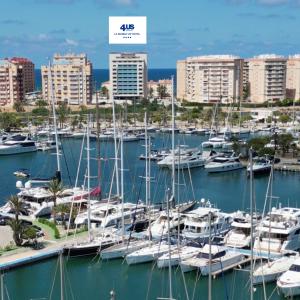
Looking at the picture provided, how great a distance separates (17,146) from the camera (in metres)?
50.8

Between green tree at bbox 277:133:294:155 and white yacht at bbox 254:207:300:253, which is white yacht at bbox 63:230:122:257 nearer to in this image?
white yacht at bbox 254:207:300:253

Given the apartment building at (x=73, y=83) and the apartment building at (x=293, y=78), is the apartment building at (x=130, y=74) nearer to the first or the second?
the apartment building at (x=73, y=83)

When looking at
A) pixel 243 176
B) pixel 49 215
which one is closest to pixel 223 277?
pixel 49 215

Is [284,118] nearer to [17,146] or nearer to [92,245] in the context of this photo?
[17,146]

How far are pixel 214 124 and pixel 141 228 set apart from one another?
40.1 metres

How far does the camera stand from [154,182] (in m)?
36.0

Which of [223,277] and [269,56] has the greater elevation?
[269,56]

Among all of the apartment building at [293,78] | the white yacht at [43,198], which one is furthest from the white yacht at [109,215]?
the apartment building at [293,78]

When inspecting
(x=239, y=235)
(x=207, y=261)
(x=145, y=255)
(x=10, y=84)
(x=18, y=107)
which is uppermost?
(x=10, y=84)

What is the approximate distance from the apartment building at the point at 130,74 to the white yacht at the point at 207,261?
75.2m

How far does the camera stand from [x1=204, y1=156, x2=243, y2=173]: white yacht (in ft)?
136

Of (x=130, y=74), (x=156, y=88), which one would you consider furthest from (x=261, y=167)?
(x=156, y=88)

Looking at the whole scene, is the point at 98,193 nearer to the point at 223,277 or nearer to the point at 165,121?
the point at 223,277

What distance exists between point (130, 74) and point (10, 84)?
17.9 meters
